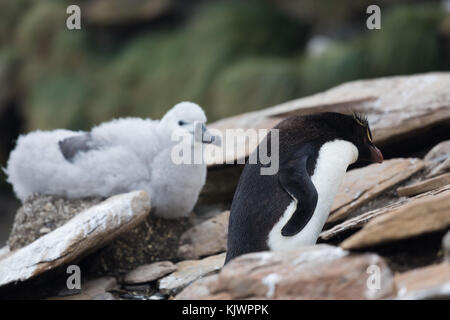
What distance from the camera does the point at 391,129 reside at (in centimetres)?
284

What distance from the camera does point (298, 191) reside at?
2.00m

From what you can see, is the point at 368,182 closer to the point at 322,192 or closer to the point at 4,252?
the point at 322,192

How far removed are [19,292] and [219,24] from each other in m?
4.21

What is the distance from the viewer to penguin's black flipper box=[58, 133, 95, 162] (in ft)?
8.95

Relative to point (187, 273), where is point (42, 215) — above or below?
above

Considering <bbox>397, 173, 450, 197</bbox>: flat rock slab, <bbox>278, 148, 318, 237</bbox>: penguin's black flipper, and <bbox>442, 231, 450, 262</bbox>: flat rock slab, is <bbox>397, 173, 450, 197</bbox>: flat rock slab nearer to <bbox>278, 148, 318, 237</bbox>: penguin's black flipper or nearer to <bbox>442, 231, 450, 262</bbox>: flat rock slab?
<bbox>278, 148, 318, 237</bbox>: penguin's black flipper

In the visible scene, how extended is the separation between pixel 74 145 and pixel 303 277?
1.43 metres

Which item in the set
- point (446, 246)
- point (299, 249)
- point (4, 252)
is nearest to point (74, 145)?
point (4, 252)

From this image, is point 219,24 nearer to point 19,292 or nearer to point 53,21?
point 53,21

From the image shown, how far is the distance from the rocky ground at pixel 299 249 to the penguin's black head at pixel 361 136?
0.19 meters

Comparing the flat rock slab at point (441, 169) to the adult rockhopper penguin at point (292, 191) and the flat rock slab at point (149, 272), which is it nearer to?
the adult rockhopper penguin at point (292, 191)

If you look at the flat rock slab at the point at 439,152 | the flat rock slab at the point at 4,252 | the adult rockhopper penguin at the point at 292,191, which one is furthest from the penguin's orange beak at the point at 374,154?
the flat rock slab at the point at 4,252

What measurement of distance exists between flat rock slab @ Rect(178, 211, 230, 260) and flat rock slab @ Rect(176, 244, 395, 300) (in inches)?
33.4
